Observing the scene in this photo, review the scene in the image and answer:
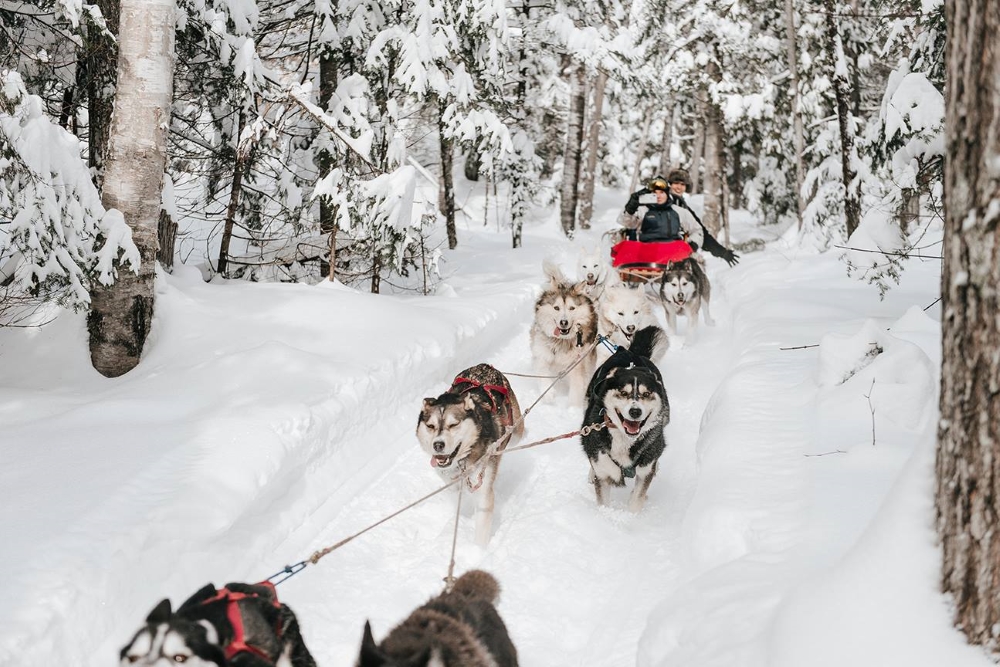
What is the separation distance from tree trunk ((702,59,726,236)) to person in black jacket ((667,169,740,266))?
8.67 m

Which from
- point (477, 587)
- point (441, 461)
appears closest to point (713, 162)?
point (441, 461)

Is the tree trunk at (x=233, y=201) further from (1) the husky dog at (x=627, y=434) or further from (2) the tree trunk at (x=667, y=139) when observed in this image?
(2) the tree trunk at (x=667, y=139)

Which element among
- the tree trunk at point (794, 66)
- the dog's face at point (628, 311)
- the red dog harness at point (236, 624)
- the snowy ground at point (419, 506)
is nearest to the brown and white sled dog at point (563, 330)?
the dog's face at point (628, 311)

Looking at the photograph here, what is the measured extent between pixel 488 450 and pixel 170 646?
8.78 feet

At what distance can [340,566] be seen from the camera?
4.34m

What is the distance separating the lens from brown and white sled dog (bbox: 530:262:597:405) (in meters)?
7.36

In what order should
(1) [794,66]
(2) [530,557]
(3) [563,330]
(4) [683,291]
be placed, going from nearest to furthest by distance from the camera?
(2) [530,557] → (3) [563,330] → (4) [683,291] → (1) [794,66]

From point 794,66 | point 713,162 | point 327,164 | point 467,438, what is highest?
point 794,66

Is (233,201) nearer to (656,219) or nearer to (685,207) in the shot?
(656,219)

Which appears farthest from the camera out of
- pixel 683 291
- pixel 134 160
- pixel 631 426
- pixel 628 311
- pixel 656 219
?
pixel 656 219

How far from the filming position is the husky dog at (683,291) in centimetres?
914

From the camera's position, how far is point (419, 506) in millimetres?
5066

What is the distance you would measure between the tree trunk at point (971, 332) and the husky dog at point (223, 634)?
230 centimetres

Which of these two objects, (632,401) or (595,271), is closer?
(632,401)
